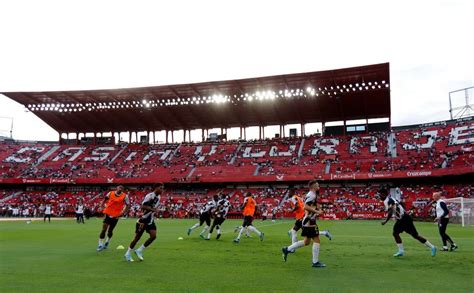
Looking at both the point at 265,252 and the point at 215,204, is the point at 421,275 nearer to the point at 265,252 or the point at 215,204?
the point at 265,252

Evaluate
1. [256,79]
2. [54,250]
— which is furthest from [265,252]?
[256,79]

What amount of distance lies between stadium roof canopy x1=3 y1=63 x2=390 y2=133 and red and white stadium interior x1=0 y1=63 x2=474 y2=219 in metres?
0.17

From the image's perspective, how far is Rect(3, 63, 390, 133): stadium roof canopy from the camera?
53.8 metres

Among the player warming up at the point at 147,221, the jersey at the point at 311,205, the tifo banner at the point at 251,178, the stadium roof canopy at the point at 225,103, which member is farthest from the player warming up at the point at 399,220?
the stadium roof canopy at the point at 225,103

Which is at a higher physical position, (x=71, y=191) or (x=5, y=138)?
(x=5, y=138)

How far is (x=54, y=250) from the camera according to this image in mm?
15352

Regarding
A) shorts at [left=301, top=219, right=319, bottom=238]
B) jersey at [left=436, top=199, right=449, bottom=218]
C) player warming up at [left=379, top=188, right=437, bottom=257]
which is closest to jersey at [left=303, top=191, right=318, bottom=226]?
shorts at [left=301, top=219, right=319, bottom=238]

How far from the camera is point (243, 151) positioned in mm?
64938

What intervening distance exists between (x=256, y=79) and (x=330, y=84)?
31.8 feet

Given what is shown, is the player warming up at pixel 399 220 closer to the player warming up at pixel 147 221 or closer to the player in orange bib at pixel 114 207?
the player warming up at pixel 147 221

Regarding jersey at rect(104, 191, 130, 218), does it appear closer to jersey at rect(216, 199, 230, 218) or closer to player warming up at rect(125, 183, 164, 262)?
player warming up at rect(125, 183, 164, 262)

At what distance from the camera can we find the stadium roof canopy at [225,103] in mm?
53750

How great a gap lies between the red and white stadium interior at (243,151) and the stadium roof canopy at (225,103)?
166mm

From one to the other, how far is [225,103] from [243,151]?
8.50 metres
